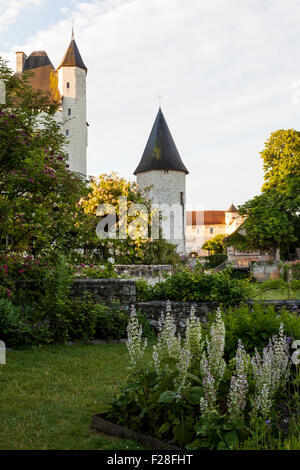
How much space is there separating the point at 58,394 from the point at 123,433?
1.39 m

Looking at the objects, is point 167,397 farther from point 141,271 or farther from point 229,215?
point 229,215

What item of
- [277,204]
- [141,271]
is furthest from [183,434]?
[277,204]

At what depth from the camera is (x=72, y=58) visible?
1476 inches

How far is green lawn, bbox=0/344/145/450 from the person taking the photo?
3742 mm

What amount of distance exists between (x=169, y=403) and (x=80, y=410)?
3.99 feet

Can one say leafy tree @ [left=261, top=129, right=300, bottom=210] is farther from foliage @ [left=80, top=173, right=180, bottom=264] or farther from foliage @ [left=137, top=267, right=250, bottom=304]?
foliage @ [left=137, top=267, right=250, bottom=304]

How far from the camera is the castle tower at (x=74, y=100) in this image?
3734 centimetres

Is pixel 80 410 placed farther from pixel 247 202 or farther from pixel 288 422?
pixel 247 202

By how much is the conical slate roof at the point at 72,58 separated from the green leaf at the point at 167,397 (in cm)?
3736

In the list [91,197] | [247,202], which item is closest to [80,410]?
[91,197]

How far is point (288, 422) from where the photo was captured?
3.73 meters

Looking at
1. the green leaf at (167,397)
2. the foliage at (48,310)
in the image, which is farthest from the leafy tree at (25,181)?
the green leaf at (167,397)

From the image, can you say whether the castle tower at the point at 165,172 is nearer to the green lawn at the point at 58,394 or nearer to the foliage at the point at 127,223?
the foliage at the point at 127,223
